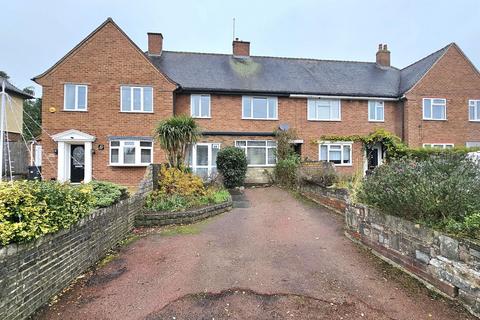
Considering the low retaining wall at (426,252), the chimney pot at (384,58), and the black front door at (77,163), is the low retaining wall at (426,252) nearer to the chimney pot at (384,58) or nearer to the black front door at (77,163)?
the black front door at (77,163)

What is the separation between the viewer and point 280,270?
4.70m

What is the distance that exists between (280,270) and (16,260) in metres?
3.49

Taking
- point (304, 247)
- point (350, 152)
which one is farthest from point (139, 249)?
point (350, 152)

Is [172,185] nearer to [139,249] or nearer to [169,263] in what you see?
[139,249]

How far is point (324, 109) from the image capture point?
58.2 feet

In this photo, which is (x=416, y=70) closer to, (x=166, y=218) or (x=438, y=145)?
(x=438, y=145)

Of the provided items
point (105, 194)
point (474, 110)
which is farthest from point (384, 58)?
point (105, 194)

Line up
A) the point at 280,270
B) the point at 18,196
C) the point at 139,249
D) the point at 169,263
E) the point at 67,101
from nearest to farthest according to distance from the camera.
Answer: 1. the point at 18,196
2. the point at 280,270
3. the point at 169,263
4. the point at 139,249
5. the point at 67,101

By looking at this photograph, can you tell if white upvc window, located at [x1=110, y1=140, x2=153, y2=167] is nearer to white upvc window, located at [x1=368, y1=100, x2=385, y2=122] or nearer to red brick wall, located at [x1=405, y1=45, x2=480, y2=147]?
white upvc window, located at [x1=368, y1=100, x2=385, y2=122]

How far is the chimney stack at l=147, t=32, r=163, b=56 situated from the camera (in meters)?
18.8

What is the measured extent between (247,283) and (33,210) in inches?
115

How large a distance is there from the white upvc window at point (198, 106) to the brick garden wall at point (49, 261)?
11.1m

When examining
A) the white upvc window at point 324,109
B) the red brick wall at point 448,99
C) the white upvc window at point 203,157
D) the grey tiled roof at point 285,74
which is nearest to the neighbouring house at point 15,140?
the grey tiled roof at point 285,74

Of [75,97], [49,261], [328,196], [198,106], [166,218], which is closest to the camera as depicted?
[49,261]
